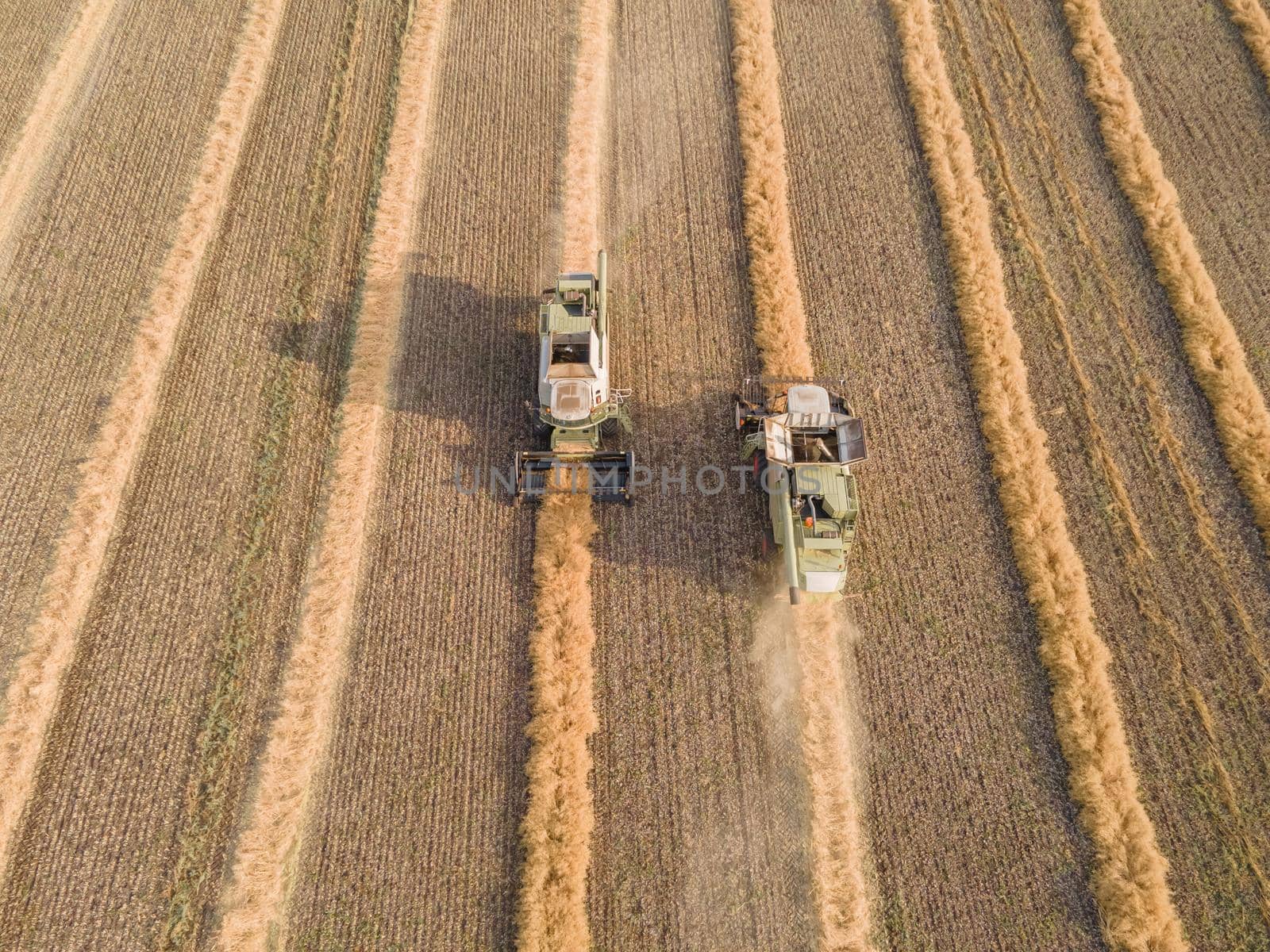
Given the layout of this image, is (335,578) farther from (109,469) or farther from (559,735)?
(109,469)

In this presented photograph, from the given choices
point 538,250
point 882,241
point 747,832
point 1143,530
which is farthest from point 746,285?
point 747,832

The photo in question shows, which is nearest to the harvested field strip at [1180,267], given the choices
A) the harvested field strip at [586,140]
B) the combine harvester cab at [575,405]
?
the combine harvester cab at [575,405]

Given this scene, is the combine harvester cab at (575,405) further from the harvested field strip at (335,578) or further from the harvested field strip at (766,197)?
the harvested field strip at (766,197)

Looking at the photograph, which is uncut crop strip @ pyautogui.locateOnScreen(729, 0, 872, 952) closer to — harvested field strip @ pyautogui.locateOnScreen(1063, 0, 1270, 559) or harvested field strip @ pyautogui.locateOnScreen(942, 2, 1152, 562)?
harvested field strip @ pyautogui.locateOnScreen(942, 2, 1152, 562)

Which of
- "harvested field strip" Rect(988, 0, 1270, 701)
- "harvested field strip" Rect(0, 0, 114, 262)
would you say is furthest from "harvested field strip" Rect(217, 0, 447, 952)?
"harvested field strip" Rect(988, 0, 1270, 701)

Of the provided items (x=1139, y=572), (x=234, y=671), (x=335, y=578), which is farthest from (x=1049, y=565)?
(x=234, y=671)

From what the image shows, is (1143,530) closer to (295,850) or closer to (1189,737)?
(1189,737)
